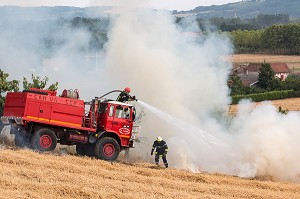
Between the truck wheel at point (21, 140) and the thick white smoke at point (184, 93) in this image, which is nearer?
the truck wheel at point (21, 140)

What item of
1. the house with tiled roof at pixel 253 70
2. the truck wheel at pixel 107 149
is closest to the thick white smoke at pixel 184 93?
the truck wheel at pixel 107 149

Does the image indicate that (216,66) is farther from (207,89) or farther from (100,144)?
(100,144)

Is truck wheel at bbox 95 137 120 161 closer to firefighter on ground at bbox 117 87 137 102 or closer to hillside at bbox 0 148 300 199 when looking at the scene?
hillside at bbox 0 148 300 199

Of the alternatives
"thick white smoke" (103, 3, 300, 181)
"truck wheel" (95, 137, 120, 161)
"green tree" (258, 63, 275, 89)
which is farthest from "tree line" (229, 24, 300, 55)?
"truck wheel" (95, 137, 120, 161)

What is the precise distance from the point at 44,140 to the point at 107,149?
2.87 m

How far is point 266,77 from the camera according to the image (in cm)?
8338

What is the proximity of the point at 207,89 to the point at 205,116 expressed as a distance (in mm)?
1586

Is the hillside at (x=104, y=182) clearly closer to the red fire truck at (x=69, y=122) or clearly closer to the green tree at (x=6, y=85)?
the red fire truck at (x=69, y=122)

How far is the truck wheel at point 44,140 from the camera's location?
2530 centimetres

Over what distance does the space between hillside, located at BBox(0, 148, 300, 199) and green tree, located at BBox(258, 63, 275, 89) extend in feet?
186

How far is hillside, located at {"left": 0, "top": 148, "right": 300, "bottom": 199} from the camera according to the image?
18.0 meters

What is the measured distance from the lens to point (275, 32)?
117938 millimetres

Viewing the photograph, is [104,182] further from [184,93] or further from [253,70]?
[253,70]

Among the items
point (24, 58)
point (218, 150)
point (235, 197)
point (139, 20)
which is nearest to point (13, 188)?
point (235, 197)
